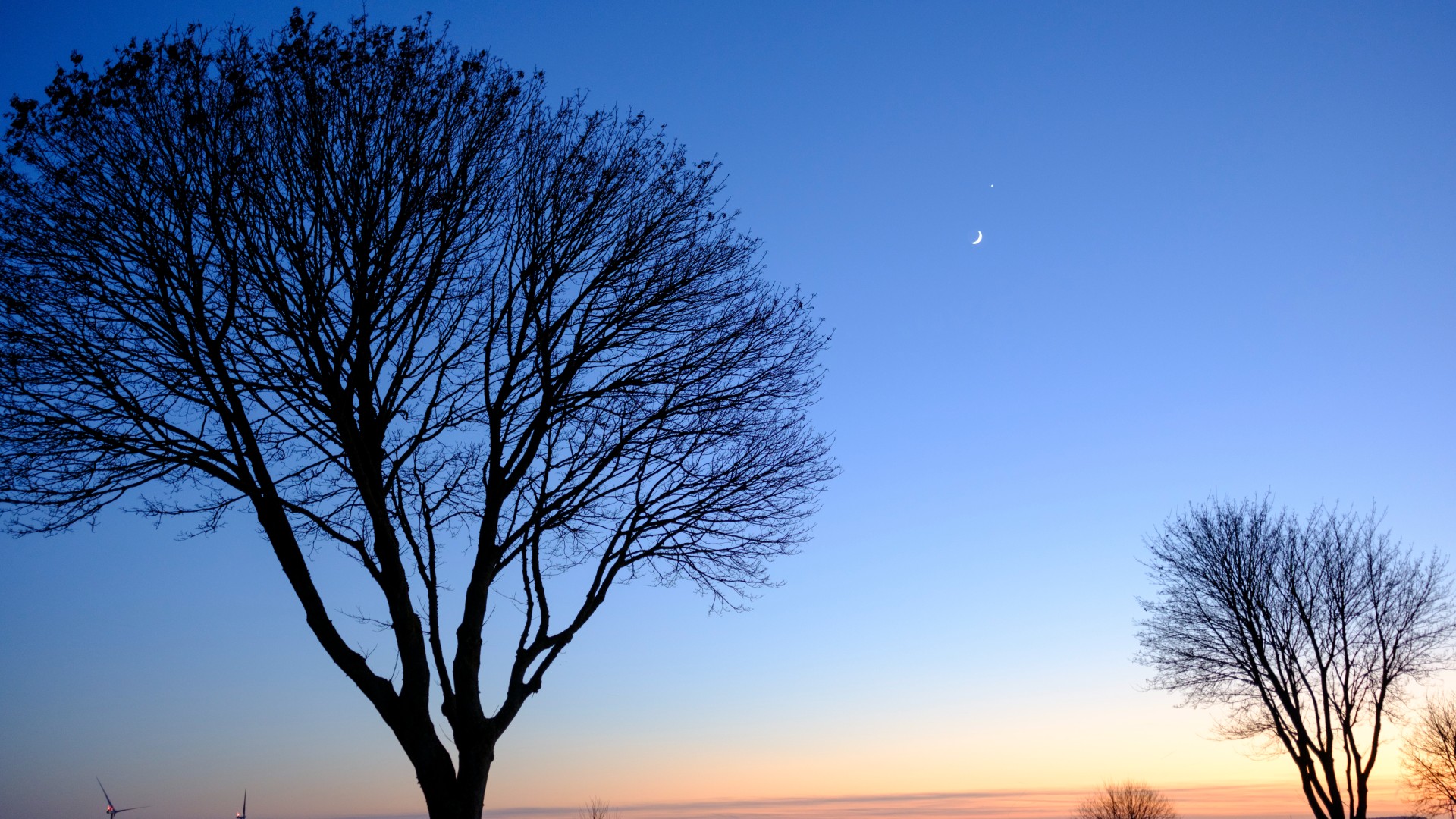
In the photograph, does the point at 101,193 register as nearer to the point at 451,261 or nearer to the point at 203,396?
the point at 203,396

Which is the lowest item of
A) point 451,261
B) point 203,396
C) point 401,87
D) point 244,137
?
point 203,396

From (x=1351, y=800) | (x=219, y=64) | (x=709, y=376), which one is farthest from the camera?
(x=1351, y=800)

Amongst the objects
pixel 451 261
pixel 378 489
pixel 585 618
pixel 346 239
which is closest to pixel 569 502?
pixel 585 618

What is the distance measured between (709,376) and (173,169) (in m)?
4.39

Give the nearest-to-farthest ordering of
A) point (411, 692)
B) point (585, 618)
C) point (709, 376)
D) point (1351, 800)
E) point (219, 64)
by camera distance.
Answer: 1. point (411, 692)
2. point (219, 64)
3. point (585, 618)
4. point (709, 376)
5. point (1351, 800)

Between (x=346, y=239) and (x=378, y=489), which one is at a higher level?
(x=346, y=239)

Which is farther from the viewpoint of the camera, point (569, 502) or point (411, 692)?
point (569, 502)

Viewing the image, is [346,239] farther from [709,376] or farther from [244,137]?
[709,376]

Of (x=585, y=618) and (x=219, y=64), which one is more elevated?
(x=219, y=64)

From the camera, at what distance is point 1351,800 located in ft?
67.4

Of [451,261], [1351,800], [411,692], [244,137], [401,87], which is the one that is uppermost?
[401,87]

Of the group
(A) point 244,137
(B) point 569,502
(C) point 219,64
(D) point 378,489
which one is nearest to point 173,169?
(A) point 244,137

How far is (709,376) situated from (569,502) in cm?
166

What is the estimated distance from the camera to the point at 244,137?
6793mm
